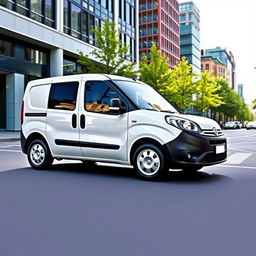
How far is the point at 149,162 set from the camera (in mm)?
6469

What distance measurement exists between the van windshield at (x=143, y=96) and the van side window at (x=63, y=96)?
985 mm

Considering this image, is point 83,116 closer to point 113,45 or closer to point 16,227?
point 16,227

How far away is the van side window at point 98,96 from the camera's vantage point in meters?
7.00

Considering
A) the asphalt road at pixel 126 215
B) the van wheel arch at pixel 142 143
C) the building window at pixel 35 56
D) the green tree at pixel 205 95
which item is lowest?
the asphalt road at pixel 126 215

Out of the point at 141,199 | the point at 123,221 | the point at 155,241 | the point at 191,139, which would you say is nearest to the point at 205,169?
the point at 191,139

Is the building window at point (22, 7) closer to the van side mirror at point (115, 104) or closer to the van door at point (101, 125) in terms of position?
the van door at point (101, 125)

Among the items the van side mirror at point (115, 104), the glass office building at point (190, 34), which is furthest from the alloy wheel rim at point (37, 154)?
the glass office building at point (190, 34)

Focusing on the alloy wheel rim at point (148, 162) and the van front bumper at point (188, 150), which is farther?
the alloy wheel rim at point (148, 162)

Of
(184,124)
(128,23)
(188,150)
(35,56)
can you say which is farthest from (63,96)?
(128,23)

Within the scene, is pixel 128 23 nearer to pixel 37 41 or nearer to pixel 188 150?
pixel 37 41

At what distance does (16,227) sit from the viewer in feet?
12.2

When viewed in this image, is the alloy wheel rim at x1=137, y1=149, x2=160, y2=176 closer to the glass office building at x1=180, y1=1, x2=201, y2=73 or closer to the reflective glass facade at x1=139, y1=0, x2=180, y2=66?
the reflective glass facade at x1=139, y1=0, x2=180, y2=66

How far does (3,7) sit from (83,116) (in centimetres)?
2022

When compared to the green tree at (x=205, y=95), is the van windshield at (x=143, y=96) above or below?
below
